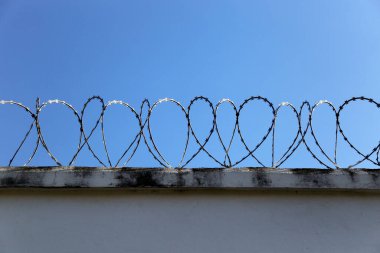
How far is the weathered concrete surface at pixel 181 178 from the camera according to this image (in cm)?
322

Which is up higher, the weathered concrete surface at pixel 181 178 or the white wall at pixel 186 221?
the weathered concrete surface at pixel 181 178

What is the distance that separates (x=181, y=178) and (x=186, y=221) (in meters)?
0.26

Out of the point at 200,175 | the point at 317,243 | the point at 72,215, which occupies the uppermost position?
the point at 200,175

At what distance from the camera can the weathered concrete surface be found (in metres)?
3.22

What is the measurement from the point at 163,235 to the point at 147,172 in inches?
15.5

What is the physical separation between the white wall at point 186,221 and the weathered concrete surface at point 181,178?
0.21ft

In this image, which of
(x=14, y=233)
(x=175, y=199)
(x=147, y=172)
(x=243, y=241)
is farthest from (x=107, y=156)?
(x=243, y=241)

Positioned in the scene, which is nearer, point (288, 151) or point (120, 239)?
point (120, 239)

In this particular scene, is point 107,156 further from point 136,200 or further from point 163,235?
point 163,235

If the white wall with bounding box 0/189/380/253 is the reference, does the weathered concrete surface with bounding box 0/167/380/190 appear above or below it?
above

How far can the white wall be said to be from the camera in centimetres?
312

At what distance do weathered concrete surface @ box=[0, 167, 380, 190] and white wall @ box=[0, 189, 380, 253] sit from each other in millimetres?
64

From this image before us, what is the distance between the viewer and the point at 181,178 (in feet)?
10.6

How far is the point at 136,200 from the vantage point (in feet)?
10.6
